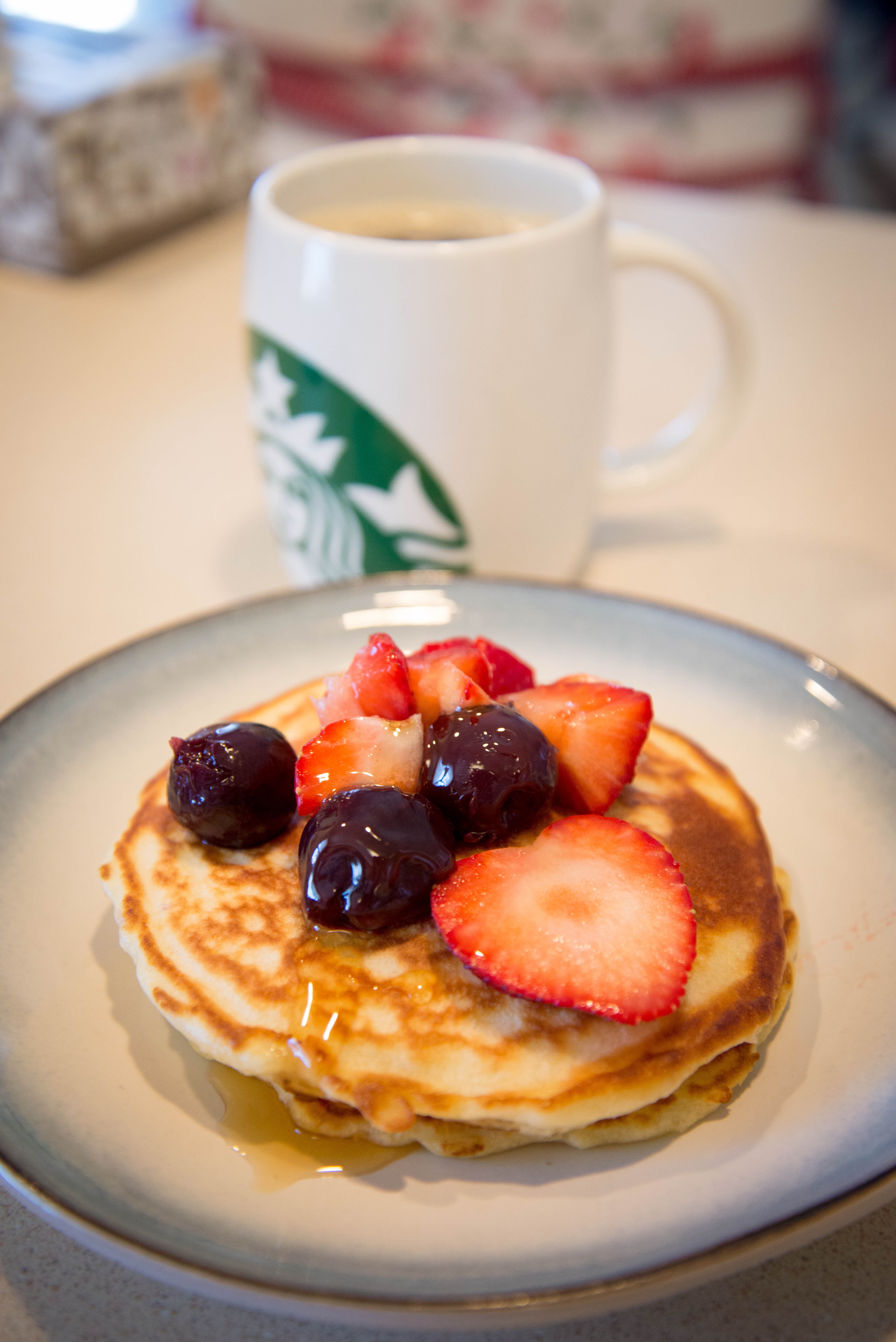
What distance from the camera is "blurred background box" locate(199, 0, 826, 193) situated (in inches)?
119

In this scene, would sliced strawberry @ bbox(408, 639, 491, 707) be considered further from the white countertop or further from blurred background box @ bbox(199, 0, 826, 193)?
blurred background box @ bbox(199, 0, 826, 193)

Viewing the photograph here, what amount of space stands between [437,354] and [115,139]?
3.90ft

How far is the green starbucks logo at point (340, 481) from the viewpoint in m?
1.09

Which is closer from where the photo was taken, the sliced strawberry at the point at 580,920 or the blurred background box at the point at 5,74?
the sliced strawberry at the point at 580,920

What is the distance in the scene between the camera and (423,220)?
124cm

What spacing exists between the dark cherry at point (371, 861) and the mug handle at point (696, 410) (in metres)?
0.63

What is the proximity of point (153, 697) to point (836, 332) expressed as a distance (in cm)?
144

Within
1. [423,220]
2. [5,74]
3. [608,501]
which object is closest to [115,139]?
[5,74]

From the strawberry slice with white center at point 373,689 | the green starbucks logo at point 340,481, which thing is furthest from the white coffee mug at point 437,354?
the strawberry slice with white center at point 373,689

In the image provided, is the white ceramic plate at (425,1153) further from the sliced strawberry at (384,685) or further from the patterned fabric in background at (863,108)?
the patterned fabric in background at (863,108)

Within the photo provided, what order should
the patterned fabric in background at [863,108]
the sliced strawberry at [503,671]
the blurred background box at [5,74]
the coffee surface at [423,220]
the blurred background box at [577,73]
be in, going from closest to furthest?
1. the sliced strawberry at [503,671]
2. the coffee surface at [423,220]
3. the blurred background box at [5,74]
4. the blurred background box at [577,73]
5. the patterned fabric in background at [863,108]

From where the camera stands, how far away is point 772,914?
2.51 feet

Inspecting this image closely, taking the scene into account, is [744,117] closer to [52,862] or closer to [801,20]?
[801,20]

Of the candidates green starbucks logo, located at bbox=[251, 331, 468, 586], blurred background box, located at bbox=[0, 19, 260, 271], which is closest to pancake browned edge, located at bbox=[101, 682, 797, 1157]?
green starbucks logo, located at bbox=[251, 331, 468, 586]
